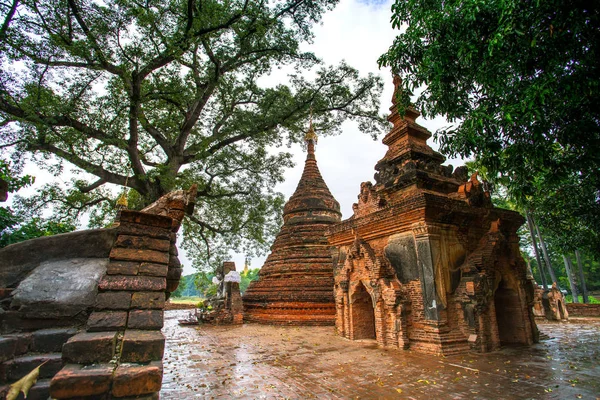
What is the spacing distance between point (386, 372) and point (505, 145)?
14.7ft

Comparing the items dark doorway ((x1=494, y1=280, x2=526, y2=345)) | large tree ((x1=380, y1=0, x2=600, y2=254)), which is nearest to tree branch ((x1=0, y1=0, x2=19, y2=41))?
large tree ((x1=380, y1=0, x2=600, y2=254))

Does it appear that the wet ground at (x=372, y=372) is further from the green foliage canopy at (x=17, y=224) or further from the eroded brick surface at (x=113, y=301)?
the green foliage canopy at (x=17, y=224)

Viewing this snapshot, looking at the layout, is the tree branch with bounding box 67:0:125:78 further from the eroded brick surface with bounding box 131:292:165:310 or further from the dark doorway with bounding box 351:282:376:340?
the dark doorway with bounding box 351:282:376:340

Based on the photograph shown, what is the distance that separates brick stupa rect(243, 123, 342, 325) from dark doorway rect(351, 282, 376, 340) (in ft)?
12.1

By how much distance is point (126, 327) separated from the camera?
259cm

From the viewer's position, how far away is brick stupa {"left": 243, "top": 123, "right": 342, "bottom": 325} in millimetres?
13367

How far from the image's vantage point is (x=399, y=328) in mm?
7668

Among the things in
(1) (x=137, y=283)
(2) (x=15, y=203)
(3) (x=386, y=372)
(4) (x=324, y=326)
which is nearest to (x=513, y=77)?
(3) (x=386, y=372)

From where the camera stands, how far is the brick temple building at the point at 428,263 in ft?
24.3

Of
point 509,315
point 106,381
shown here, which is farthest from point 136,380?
point 509,315

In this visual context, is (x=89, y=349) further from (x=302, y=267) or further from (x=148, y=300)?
(x=302, y=267)

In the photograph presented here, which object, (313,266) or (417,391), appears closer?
(417,391)

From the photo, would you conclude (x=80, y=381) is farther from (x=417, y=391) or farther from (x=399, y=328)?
(x=399, y=328)

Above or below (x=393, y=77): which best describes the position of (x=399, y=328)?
below
